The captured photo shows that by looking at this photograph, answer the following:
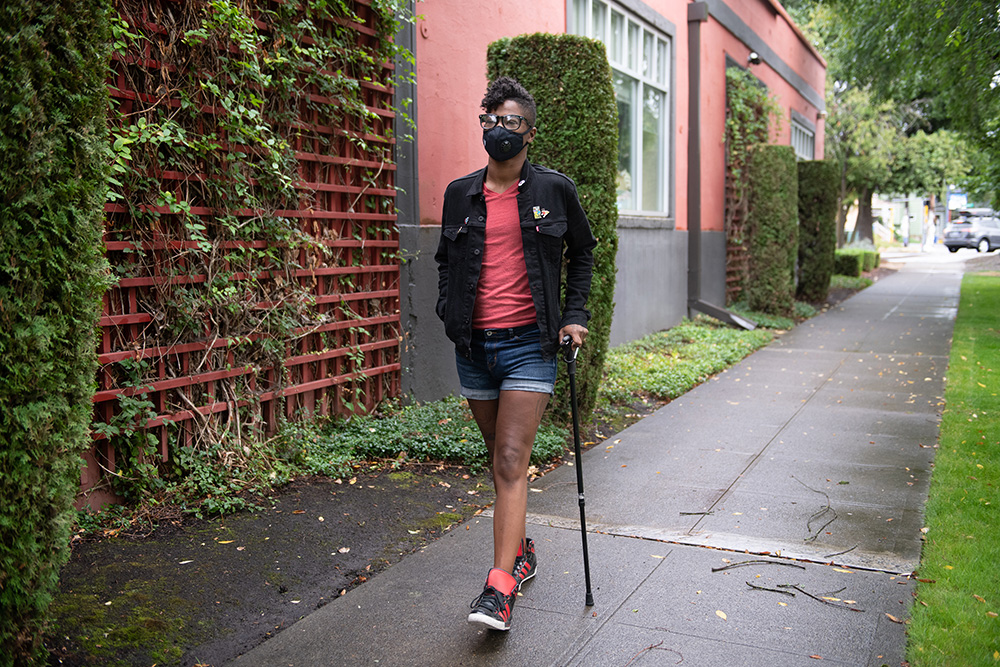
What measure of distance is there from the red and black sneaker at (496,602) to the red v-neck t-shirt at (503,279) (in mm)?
1029

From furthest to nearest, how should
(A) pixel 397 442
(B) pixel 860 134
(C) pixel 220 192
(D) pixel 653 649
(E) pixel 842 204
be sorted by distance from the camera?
(E) pixel 842 204, (B) pixel 860 134, (A) pixel 397 442, (C) pixel 220 192, (D) pixel 653 649

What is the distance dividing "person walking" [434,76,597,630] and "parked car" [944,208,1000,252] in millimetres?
45504

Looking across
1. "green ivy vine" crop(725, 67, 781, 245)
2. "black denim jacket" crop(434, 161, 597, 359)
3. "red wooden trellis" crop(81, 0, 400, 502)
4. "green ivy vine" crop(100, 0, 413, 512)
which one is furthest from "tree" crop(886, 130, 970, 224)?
"black denim jacket" crop(434, 161, 597, 359)

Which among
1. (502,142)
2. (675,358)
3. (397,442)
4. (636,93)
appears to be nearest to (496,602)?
(502,142)

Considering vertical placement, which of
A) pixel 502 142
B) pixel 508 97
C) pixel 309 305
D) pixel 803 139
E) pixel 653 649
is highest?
pixel 803 139

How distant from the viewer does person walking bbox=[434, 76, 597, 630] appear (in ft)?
11.9

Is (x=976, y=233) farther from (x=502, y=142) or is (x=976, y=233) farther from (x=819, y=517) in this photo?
(x=502, y=142)

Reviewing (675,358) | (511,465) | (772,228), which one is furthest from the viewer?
(772,228)

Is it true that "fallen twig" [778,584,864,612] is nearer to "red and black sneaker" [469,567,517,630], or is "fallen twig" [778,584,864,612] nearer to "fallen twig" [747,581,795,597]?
"fallen twig" [747,581,795,597]

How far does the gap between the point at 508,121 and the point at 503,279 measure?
26.1 inches

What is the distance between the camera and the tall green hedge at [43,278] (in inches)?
106

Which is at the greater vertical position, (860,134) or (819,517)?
(860,134)

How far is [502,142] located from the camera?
12.1ft

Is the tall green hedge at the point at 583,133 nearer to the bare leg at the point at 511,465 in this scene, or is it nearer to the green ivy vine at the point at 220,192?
the green ivy vine at the point at 220,192
